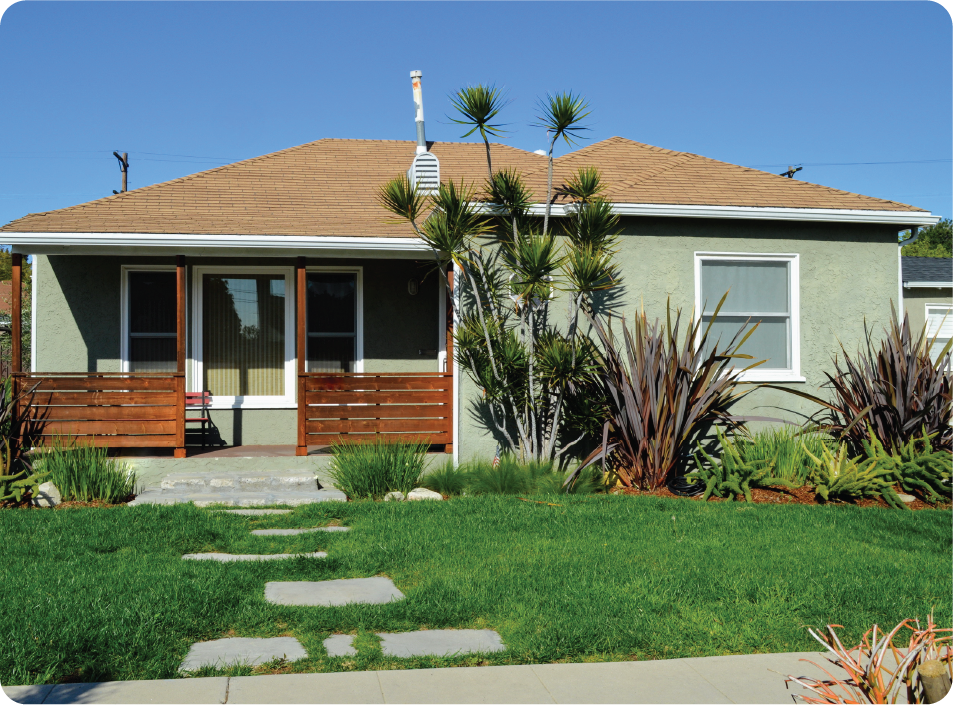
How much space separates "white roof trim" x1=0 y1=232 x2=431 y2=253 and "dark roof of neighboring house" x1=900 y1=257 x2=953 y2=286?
12891 mm

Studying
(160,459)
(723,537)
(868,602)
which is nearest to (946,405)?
(723,537)

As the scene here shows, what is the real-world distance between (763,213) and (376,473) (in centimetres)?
558

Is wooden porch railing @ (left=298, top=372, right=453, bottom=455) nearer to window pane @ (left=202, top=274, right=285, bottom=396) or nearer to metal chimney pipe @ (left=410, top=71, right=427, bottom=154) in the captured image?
window pane @ (left=202, top=274, right=285, bottom=396)

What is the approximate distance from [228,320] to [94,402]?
→ 227 centimetres

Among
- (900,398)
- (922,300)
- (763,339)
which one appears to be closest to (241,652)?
(900,398)

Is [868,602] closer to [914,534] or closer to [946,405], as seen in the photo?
[914,534]

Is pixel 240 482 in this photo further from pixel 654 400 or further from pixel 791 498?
pixel 791 498

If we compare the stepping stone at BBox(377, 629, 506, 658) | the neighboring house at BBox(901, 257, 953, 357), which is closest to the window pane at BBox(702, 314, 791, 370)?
the stepping stone at BBox(377, 629, 506, 658)

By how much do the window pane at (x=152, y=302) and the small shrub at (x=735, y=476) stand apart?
6904 mm

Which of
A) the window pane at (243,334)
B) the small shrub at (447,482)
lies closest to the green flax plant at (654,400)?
the small shrub at (447,482)

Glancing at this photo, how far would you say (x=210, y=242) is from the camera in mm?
9484

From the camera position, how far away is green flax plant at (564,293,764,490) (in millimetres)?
8703

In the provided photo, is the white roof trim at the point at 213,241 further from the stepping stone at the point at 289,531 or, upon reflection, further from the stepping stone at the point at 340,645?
the stepping stone at the point at 340,645

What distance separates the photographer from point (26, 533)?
20.4 feet
